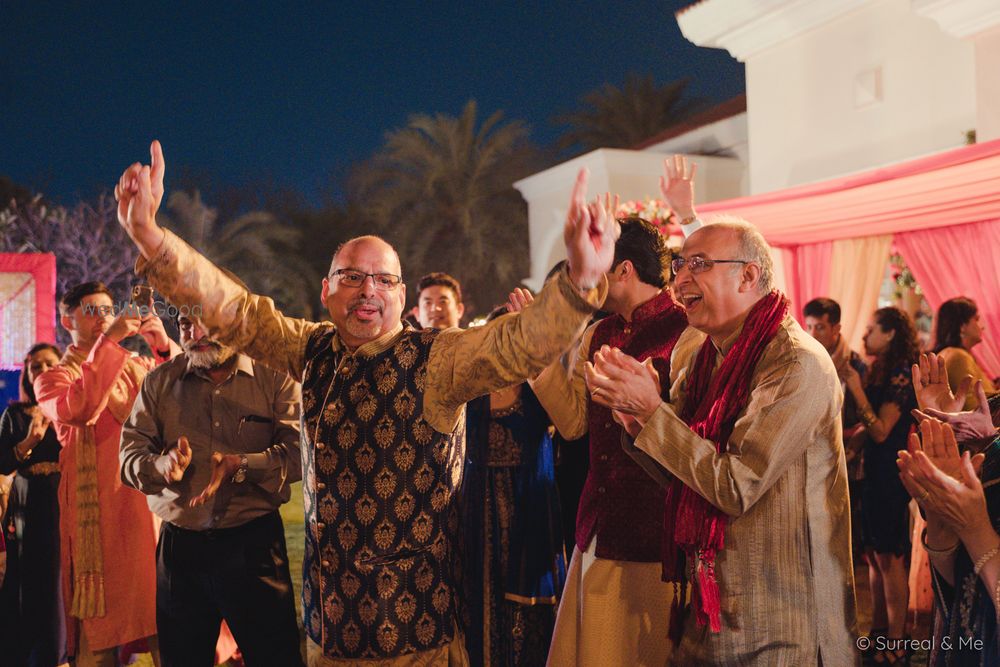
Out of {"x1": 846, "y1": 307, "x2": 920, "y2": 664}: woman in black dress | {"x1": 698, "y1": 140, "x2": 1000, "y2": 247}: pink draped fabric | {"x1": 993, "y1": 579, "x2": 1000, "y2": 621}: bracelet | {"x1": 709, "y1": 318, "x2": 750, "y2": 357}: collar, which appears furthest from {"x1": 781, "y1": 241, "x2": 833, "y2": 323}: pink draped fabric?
{"x1": 993, "y1": 579, "x2": 1000, "y2": 621}: bracelet

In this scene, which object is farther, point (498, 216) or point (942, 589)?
point (498, 216)

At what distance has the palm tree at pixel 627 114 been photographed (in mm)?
22141

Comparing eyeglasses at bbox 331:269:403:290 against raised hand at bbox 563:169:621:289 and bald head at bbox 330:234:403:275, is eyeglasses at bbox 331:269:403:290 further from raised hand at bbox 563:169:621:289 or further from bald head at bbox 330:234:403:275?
raised hand at bbox 563:169:621:289

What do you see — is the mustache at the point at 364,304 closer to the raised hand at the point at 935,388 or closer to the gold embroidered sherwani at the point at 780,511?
the gold embroidered sherwani at the point at 780,511

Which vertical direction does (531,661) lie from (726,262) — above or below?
below

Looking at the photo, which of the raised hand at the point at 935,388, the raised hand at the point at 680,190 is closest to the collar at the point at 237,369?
the raised hand at the point at 680,190

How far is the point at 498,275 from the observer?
2208 centimetres

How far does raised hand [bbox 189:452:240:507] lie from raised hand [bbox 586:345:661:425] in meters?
1.76

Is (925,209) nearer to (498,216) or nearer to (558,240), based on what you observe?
(558,240)

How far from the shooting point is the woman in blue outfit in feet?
13.0

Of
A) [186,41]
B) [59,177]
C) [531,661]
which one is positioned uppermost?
[186,41]

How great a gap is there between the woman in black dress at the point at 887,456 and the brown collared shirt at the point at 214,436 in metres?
3.46

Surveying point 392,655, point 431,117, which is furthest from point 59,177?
point 392,655

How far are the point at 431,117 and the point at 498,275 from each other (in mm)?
4603
